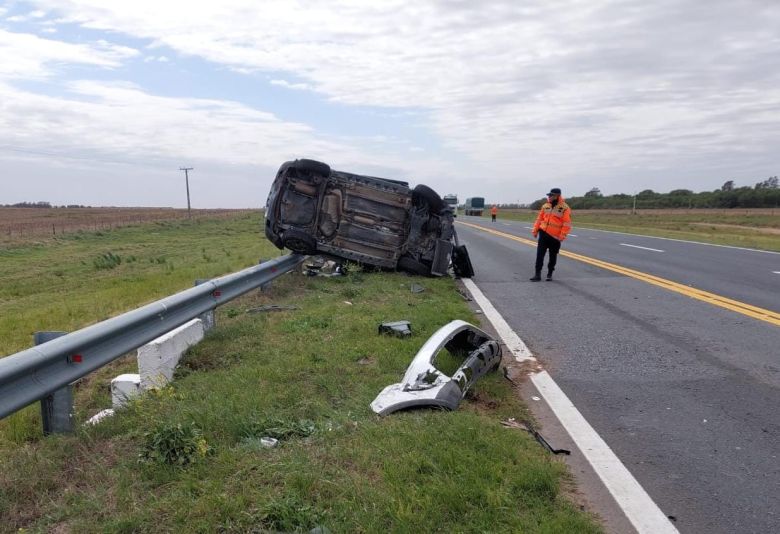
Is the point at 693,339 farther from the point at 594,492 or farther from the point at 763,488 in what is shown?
the point at 594,492

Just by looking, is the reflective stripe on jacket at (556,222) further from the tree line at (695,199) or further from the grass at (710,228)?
the tree line at (695,199)

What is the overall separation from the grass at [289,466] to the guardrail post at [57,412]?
0.11m

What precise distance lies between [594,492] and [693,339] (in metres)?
4.10

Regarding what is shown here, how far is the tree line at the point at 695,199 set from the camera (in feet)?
240

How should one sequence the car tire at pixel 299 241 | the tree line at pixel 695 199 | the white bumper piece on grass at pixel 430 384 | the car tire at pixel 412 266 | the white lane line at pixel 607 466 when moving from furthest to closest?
the tree line at pixel 695 199 < the car tire at pixel 412 266 < the car tire at pixel 299 241 < the white bumper piece on grass at pixel 430 384 < the white lane line at pixel 607 466

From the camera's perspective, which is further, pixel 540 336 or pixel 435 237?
pixel 435 237

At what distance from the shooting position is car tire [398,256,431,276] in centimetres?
1103

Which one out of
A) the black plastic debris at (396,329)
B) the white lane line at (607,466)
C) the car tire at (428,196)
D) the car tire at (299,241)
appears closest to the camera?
the white lane line at (607,466)

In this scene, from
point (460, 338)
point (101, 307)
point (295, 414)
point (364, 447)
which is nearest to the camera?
point (364, 447)

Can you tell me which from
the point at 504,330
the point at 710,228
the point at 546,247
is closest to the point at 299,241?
the point at 504,330

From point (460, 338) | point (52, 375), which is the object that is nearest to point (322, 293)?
point (460, 338)

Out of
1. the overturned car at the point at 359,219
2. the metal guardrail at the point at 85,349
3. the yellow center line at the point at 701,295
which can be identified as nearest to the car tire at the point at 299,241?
the overturned car at the point at 359,219

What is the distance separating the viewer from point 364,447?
342 centimetres

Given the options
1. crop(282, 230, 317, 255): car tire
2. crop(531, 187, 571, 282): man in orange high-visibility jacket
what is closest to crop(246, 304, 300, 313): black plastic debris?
crop(282, 230, 317, 255): car tire
